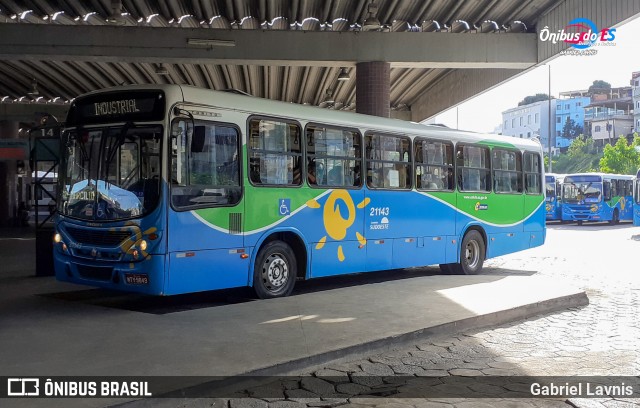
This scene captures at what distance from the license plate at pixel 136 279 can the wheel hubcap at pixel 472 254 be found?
26.6 ft

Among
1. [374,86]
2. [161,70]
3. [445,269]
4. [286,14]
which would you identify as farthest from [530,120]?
[445,269]

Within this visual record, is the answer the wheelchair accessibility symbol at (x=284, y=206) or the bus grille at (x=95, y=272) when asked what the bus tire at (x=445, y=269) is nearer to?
the wheelchair accessibility symbol at (x=284, y=206)

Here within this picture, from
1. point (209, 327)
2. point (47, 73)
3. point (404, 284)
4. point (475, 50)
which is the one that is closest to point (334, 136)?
point (404, 284)

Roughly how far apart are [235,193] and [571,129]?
99692 millimetres

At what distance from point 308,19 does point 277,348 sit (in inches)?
535

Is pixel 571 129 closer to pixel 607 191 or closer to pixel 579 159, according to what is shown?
pixel 579 159

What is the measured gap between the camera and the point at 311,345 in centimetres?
678

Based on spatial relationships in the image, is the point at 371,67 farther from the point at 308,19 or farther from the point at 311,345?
the point at 311,345

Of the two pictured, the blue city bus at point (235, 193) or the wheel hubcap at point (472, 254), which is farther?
the wheel hubcap at point (472, 254)

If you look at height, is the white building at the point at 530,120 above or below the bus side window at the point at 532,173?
above

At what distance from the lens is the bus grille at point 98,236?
28.4 feet

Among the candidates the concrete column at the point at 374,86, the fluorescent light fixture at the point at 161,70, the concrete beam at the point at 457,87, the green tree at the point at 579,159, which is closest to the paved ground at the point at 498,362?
the concrete column at the point at 374,86

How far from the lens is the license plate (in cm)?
843

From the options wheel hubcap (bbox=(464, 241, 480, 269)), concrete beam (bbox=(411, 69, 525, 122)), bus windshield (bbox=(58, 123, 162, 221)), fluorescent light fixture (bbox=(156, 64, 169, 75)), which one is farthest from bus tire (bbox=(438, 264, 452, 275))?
fluorescent light fixture (bbox=(156, 64, 169, 75))
